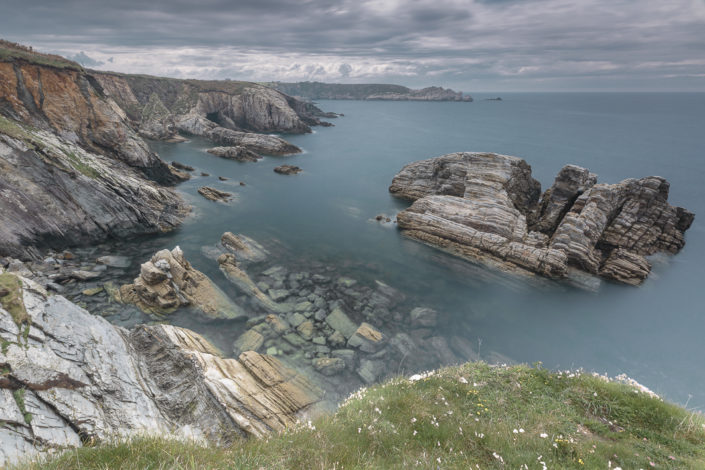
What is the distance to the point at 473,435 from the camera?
6.42 meters

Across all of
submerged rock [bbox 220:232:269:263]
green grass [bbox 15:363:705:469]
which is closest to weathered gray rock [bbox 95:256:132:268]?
submerged rock [bbox 220:232:269:263]

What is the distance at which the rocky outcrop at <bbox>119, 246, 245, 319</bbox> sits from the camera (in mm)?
20766

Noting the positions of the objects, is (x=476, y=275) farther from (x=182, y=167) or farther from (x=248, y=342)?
(x=182, y=167)

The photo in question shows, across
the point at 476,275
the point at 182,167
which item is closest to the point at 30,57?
the point at 182,167

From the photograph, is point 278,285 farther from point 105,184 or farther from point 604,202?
point 604,202

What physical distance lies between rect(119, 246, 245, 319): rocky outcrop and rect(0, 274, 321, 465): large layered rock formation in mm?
5499

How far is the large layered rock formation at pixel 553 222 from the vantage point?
1232 inches

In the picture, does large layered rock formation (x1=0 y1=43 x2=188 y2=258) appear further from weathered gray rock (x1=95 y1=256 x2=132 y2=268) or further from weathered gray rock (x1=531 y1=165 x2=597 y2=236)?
→ weathered gray rock (x1=531 y1=165 x2=597 y2=236)

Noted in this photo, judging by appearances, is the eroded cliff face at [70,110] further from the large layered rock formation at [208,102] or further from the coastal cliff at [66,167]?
the large layered rock formation at [208,102]

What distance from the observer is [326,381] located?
1664 centimetres

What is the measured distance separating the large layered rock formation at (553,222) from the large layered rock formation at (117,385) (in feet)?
86.4

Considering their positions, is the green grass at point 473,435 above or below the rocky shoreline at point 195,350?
above

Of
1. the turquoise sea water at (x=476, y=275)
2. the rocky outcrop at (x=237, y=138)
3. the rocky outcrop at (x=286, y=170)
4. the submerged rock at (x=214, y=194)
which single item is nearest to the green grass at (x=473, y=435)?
the turquoise sea water at (x=476, y=275)

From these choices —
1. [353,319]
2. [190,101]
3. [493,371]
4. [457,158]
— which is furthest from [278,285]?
[190,101]
